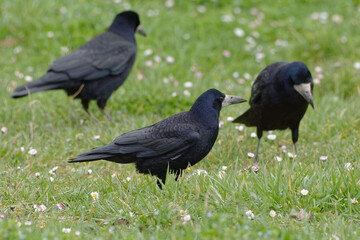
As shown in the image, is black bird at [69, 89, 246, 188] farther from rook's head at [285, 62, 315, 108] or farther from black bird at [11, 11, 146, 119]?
black bird at [11, 11, 146, 119]

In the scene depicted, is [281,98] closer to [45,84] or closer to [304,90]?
[304,90]

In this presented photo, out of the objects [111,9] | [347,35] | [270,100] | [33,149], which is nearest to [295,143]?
[270,100]

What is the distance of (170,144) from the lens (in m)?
4.00

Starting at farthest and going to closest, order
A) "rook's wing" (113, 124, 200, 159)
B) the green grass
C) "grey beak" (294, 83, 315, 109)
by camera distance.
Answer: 1. "grey beak" (294, 83, 315, 109)
2. "rook's wing" (113, 124, 200, 159)
3. the green grass

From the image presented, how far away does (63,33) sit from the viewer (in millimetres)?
8320

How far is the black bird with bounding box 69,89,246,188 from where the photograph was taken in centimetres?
398

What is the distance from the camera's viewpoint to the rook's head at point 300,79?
15.2ft

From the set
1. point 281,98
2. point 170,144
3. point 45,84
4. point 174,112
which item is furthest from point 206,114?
point 45,84

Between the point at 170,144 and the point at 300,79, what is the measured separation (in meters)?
1.43

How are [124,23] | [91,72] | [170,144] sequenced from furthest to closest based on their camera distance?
[124,23], [91,72], [170,144]

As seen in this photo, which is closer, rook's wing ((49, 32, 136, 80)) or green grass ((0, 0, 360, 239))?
green grass ((0, 0, 360, 239))

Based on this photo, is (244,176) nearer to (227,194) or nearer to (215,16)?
(227,194)

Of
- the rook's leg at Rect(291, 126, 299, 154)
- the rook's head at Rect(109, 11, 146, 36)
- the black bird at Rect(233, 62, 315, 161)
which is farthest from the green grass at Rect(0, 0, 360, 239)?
the rook's head at Rect(109, 11, 146, 36)

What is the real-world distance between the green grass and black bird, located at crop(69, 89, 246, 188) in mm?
167
